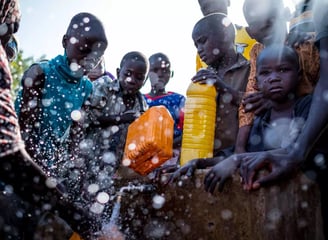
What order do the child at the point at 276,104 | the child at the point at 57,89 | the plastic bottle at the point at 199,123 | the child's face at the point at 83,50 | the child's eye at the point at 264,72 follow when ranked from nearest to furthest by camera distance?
1. the child at the point at 276,104
2. the child's eye at the point at 264,72
3. the plastic bottle at the point at 199,123
4. the child at the point at 57,89
5. the child's face at the point at 83,50

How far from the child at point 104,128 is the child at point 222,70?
94 centimetres

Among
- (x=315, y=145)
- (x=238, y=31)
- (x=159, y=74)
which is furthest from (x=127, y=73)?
(x=315, y=145)

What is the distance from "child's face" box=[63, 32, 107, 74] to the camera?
148 inches

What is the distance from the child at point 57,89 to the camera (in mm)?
3420

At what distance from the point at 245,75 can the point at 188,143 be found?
2.43 feet

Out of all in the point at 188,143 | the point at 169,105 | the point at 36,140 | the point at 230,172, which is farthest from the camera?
the point at 169,105

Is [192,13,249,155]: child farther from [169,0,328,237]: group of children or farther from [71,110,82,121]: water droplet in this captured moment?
[71,110,82,121]: water droplet

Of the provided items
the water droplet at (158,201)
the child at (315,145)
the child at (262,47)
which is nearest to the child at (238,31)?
the child at (262,47)

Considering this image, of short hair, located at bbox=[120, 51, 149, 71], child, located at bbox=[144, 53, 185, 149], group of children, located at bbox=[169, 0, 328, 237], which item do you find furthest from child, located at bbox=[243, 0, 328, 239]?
short hair, located at bbox=[120, 51, 149, 71]

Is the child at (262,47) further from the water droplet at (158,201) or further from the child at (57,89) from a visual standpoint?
the child at (57,89)

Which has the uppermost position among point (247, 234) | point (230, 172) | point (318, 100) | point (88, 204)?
point (318, 100)

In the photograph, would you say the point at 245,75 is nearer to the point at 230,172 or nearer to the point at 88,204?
the point at 230,172

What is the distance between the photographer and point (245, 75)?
3.49 metres

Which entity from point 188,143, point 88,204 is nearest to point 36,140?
point 88,204
